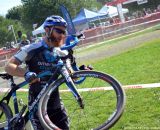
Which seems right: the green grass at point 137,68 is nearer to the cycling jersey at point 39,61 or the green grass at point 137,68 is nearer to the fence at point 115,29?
the cycling jersey at point 39,61

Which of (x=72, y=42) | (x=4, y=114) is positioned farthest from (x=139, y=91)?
(x=72, y=42)

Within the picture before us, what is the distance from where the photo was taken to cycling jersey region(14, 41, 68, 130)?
17.8ft

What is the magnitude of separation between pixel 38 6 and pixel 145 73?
77.3 meters

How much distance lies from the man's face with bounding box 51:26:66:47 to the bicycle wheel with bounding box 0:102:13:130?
1.43 meters

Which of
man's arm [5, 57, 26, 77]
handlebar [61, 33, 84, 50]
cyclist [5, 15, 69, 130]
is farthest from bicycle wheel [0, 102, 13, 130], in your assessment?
handlebar [61, 33, 84, 50]

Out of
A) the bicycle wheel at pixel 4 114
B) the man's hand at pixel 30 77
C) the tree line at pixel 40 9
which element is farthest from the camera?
the tree line at pixel 40 9

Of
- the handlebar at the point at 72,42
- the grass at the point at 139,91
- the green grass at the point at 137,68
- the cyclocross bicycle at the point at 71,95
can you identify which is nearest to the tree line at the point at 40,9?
the green grass at the point at 137,68

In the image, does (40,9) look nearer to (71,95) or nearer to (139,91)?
(139,91)

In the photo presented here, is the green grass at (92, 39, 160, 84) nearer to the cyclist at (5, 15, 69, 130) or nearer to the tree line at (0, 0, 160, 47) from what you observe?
the cyclist at (5, 15, 69, 130)

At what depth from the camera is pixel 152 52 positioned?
663 inches

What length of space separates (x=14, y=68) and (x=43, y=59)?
41 centimetres

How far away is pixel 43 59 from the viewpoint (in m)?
5.53

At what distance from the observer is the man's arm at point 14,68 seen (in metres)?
5.44

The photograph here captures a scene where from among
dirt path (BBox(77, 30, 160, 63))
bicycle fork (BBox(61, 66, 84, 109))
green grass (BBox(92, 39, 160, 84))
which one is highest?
bicycle fork (BBox(61, 66, 84, 109))
